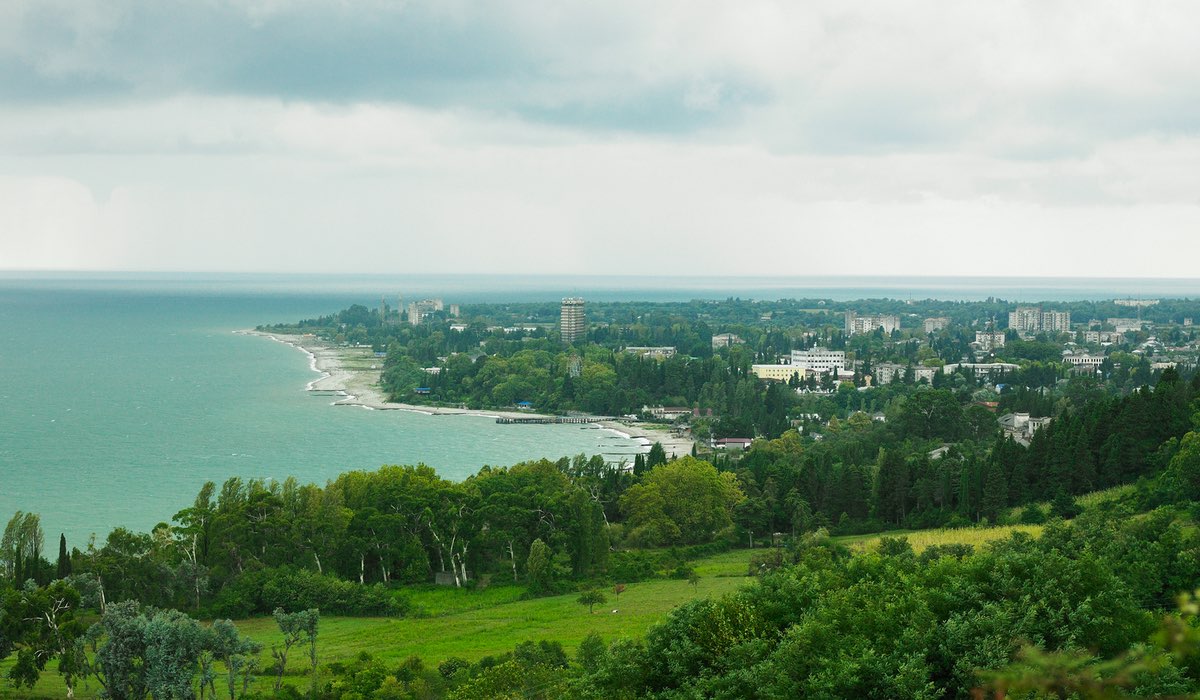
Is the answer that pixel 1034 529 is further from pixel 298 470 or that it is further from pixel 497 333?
pixel 497 333

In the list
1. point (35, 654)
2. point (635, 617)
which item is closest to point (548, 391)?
point (635, 617)

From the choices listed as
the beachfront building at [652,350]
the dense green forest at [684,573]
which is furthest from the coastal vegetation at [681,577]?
the beachfront building at [652,350]

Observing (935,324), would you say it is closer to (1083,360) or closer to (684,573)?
(1083,360)

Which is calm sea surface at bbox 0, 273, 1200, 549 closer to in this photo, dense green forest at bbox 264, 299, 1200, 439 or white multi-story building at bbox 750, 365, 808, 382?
dense green forest at bbox 264, 299, 1200, 439

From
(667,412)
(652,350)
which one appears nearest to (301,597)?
(667,412)

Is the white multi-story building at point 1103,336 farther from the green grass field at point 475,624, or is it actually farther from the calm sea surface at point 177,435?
the green grass field at point 475,624

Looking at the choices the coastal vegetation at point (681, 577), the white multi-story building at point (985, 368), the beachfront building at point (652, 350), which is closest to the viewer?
the coastal vegetation at point (681, 577)
